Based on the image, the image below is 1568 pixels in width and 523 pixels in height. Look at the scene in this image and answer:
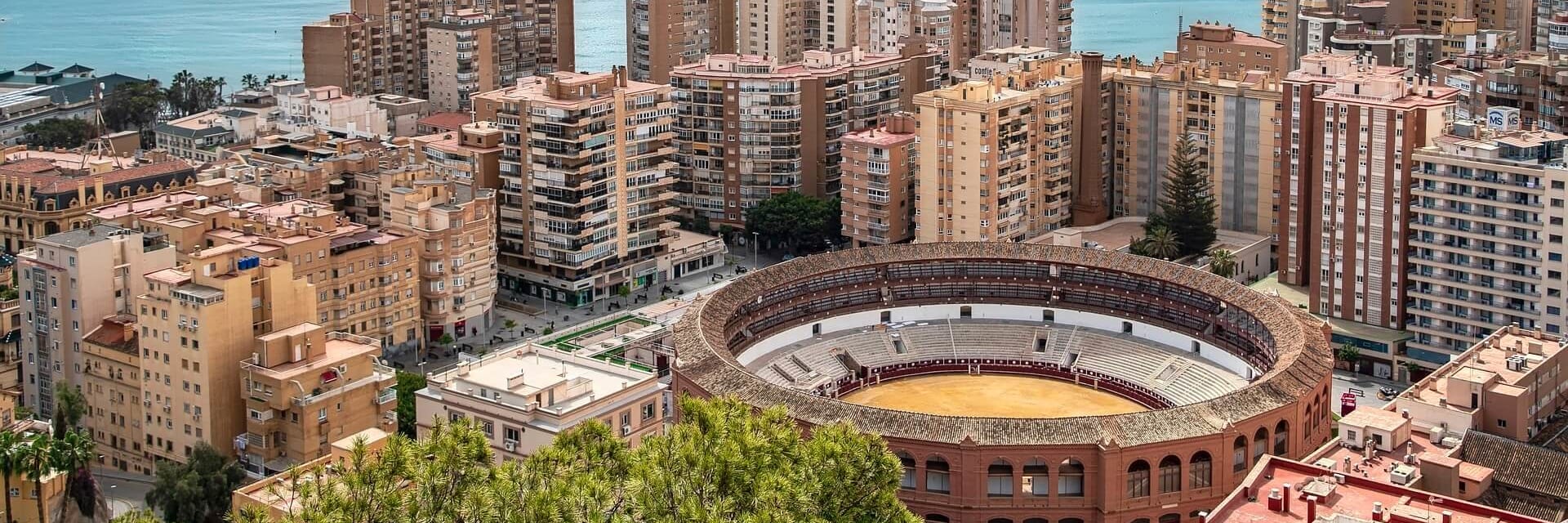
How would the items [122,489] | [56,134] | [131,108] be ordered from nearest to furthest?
[122,489], [56,134], [131,108]

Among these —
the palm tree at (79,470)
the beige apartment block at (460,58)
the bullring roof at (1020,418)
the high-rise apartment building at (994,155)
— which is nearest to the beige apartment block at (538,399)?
the bullring roof at (1020,418)

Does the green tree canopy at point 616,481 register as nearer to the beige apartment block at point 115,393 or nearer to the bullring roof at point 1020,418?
the bullring roof at point 1020,418

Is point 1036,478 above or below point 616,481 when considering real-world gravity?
below

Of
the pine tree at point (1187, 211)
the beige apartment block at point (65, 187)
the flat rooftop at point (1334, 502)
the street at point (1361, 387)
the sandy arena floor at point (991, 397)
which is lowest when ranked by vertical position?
the street at point (1361, 387)

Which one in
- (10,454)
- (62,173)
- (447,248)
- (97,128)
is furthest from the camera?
(97,128)

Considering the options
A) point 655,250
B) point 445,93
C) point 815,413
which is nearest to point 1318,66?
point 655,250

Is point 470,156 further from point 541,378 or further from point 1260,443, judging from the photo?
point 1260,443

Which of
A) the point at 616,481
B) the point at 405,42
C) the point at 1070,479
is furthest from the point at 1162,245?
the point at 616,481
